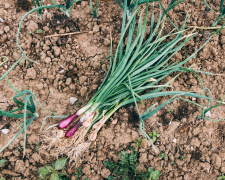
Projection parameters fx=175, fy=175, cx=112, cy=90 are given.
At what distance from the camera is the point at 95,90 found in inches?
61.3

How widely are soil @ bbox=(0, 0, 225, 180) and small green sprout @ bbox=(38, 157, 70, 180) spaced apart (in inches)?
2.2

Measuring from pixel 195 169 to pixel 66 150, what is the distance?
3.62 feet

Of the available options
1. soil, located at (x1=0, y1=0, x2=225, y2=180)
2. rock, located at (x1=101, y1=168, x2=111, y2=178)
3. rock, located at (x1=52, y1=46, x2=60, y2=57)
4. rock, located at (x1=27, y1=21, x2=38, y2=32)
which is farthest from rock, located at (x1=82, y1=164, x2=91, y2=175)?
rock, located at (x1=27, y1=21, x2=38, y2=32)

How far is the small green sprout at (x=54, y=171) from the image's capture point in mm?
1418

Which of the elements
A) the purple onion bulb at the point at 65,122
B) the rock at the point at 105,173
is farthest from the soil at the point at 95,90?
the purple onion bulb at the point at 65,122

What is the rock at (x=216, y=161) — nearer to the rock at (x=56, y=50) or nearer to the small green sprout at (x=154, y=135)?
the small green sprout at (x=154, y=135)

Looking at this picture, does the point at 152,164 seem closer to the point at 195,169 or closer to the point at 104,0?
the point at 195,169

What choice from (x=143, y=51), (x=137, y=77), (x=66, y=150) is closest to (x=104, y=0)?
(x=143, y=51)

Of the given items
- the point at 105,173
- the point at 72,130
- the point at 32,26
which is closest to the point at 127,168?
the point at 105,173

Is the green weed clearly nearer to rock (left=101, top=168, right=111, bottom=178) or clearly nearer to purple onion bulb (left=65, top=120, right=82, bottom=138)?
rock (left=101, top=168, right=111, bottom=178)

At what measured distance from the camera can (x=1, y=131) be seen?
150 cm

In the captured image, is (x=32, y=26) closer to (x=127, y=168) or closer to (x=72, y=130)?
(x=72, y=130)

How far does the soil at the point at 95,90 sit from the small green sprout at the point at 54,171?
0.06 m

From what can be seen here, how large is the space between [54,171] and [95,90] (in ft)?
2.48
